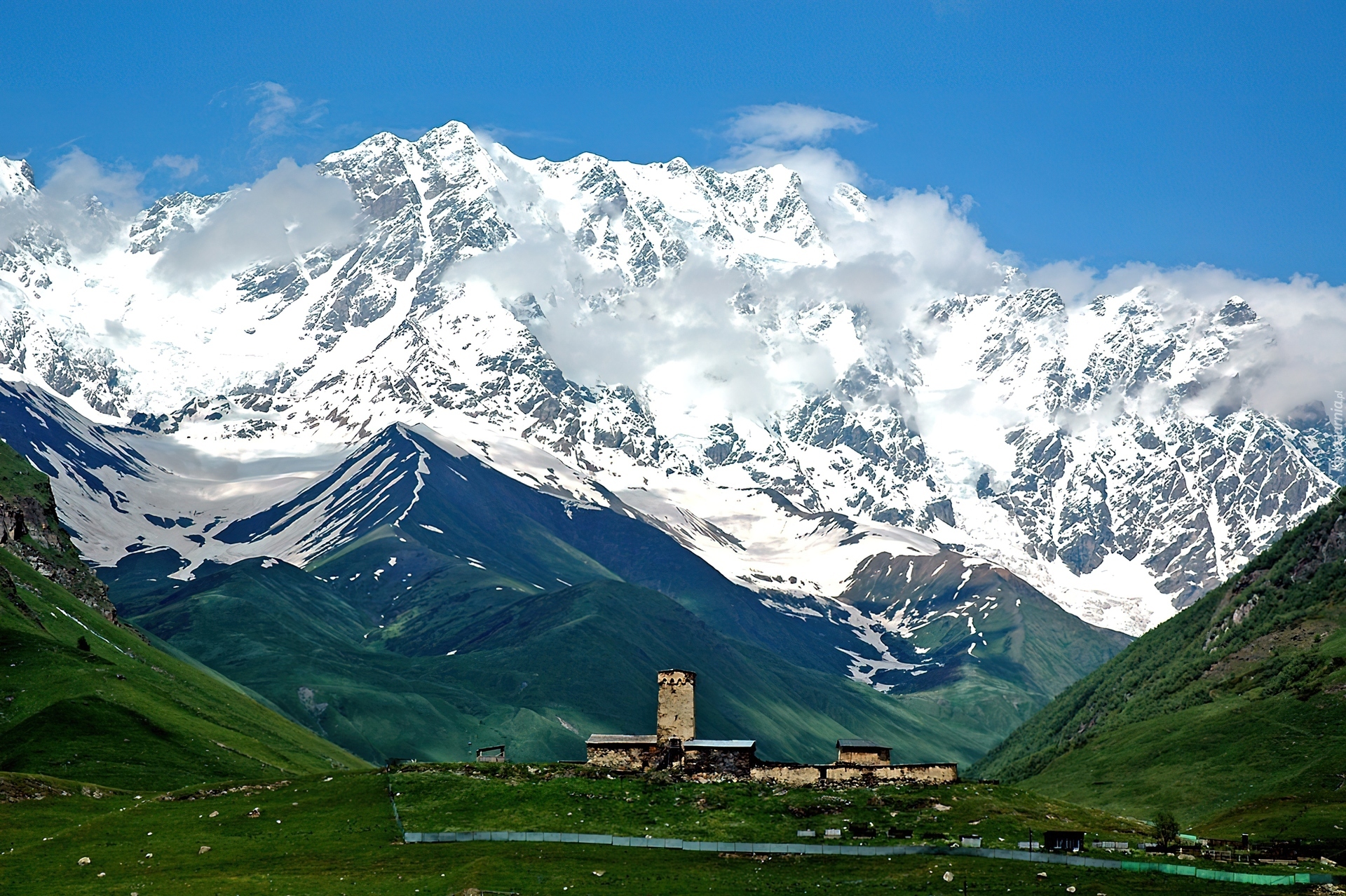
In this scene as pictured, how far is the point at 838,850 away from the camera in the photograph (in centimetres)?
9400

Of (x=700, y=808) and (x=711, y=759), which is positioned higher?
(x=711, y=759)

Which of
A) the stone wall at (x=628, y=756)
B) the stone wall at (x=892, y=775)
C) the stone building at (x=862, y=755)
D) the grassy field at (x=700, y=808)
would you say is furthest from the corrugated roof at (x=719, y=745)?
the stone building at (x=862, y=755)

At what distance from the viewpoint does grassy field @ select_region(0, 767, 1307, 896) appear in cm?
8631

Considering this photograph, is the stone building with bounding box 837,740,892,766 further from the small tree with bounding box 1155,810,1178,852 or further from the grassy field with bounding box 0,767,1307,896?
the small tree with bounding box 1155,810,1178,852

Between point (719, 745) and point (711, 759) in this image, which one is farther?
point (719, 745)

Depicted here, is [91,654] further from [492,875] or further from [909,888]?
[909,888]

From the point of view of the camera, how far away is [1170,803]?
182250 millimetres

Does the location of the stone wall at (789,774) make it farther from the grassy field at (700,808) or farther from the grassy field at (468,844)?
the grassy field at (468,844)

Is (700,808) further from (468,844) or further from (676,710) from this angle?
(468,844)

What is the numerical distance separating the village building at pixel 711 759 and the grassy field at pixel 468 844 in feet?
10.9

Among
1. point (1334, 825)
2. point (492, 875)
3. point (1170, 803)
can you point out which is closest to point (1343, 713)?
point (1170, 803)

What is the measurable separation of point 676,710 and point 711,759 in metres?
4.92

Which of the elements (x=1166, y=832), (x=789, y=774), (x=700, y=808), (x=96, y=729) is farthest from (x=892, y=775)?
(x=96, y=729)

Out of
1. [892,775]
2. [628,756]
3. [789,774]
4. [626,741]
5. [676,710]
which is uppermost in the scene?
[676,710]
